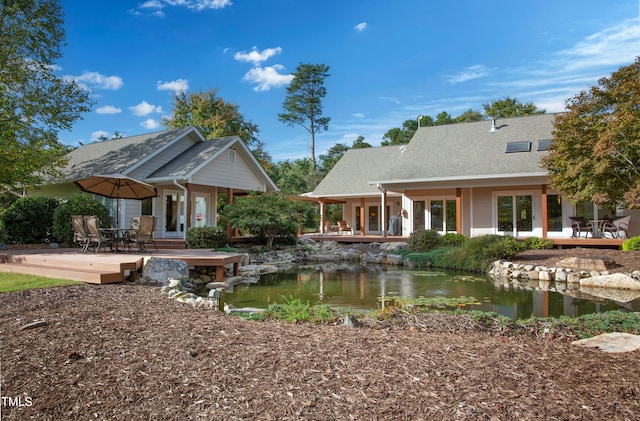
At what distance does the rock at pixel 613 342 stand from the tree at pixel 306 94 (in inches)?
1322

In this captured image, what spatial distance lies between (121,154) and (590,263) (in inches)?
702

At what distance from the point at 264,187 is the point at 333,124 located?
1988cm

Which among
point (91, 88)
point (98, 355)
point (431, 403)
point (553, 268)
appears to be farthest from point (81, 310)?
point (91, 88)

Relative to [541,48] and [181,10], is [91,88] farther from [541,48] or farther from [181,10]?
[541,48]

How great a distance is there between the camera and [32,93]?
16.2 metres

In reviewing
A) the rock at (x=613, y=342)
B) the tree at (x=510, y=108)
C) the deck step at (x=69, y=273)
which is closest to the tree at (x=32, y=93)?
the deck step at (x=69, y=273)

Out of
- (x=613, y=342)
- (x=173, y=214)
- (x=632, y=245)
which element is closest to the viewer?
(x=613, y=342)

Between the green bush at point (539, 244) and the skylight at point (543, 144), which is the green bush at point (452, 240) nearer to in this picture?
the green bush at point (539, 244)

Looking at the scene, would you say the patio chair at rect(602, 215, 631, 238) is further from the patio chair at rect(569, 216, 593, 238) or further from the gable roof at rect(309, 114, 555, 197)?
the gable roof at rect(309, 114, 555, 197)

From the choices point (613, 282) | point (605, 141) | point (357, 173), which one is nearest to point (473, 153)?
point (357, 173)

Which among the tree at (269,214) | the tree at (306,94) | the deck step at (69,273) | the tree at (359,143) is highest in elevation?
the tree at (306,94)

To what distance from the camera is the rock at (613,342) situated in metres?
3.50

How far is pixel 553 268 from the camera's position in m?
11.2

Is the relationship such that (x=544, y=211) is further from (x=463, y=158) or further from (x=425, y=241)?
(x=425, y=241)
